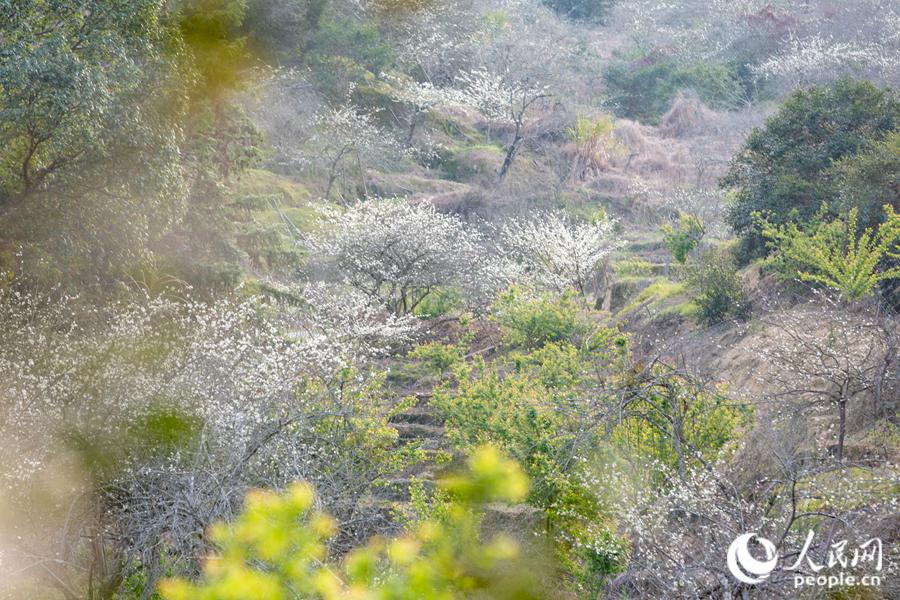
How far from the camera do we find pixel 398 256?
57.5 ft

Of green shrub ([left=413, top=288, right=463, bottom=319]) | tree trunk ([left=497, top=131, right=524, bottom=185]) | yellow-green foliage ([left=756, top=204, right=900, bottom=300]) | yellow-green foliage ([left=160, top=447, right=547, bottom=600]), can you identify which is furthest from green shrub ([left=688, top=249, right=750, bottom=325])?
tree trunk ([left=497, top=131, right=524, bottom=185])

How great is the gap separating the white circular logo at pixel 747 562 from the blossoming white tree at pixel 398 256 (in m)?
12.8

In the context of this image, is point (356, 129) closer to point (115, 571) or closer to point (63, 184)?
point (63, 184)

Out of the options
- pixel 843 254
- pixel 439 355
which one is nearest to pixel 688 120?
pixel 843 254

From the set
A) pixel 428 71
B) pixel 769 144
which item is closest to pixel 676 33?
pixel 428 71

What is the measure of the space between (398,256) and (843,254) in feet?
27.9

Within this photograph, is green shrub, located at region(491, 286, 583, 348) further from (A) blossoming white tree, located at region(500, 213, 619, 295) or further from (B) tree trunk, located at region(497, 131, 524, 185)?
(B) tree trunk, located at region(497, 131, 524, 185)

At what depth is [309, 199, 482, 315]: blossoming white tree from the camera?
17.4 metres

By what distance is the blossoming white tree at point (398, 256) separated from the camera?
17375 millimetres

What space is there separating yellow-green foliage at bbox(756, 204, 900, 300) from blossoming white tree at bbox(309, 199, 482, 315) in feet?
21.5

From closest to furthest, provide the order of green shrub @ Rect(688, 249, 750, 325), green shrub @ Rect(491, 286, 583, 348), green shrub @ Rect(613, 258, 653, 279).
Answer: green shrub @ Rect(688, 249, 750, 325), green shrub @ Rect(491, 286, 583, 348), green shrub @ Rect(613, 258, 653, 279)

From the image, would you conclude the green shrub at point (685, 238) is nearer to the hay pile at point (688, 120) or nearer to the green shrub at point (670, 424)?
the green shrub at point (670, 424)

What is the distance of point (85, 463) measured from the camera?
759 cm

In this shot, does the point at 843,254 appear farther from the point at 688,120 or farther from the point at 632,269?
the point at 688,120
